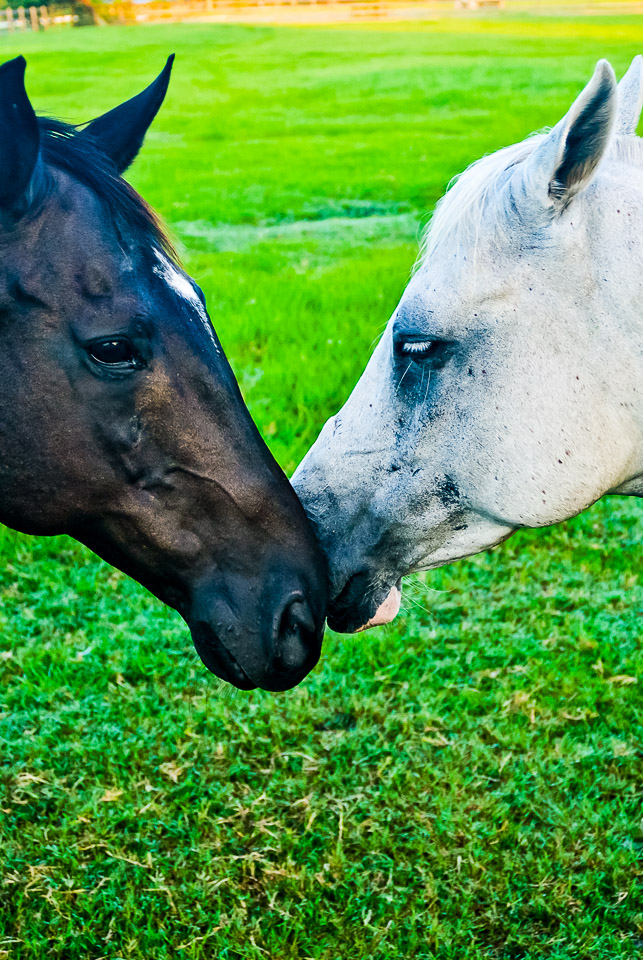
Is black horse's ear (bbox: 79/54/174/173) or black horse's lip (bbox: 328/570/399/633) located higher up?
black horse's ear (bbox: 79/54/174/173)

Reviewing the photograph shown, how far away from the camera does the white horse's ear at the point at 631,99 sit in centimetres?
214

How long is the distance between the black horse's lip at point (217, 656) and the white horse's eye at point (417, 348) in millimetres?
837

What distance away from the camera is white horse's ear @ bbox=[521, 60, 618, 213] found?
1740mm

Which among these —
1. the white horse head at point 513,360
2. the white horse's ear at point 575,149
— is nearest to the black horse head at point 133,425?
the white horse head at point 513,360

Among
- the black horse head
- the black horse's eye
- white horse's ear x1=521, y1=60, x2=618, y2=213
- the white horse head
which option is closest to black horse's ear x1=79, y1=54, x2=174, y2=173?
the black horse head

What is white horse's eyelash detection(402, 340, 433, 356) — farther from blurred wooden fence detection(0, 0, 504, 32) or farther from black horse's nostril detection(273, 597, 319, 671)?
blurred wooden fence detection(0, 0, 504, 32)

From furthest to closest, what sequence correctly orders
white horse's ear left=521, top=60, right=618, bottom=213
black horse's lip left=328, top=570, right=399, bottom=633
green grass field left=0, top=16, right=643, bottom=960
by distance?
1. green grass field left=0, top=16, right=643, bottom=960
2. black horse's lip left=328, top=570, right=399, bottom=633
3. white horse's ear left=521, top=60, right=618, bottom=213

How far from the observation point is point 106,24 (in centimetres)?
5041

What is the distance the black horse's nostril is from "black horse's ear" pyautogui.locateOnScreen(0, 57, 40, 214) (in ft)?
3.67

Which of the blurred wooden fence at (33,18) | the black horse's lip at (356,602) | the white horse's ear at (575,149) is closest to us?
the white horse's ear at (575,149)

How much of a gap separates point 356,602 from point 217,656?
46cm

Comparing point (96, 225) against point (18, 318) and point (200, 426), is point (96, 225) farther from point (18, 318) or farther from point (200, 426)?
point (200, 426)

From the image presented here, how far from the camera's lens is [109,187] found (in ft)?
6.77

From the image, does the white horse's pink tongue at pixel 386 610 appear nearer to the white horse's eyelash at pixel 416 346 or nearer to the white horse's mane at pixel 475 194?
the white horse's eyelash at pixel 416 346
